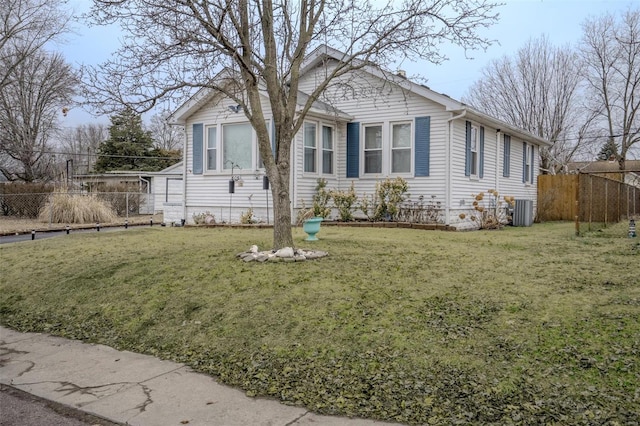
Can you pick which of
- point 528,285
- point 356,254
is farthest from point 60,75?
point 528,285

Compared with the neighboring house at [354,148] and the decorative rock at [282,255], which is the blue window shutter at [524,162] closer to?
the neighboring house at [354,148]

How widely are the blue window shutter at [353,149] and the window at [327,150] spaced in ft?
1.77

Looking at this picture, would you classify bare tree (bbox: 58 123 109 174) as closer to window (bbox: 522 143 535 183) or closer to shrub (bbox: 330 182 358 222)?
window (bbox: 522 143 535 183)

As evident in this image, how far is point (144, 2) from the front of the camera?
695 centimetres

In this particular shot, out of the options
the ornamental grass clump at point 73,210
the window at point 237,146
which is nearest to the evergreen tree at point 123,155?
the ornamental grass clump at point 73,210

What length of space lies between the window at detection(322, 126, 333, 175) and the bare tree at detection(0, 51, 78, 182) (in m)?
23.3

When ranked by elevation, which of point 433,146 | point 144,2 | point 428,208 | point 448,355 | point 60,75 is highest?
point 60,75

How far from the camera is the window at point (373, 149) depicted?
14852 mm

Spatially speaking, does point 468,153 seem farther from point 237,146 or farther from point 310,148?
point 237,146

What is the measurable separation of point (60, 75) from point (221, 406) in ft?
113

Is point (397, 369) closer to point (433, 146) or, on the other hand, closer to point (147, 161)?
point (433, 146)

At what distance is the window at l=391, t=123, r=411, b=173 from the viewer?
566 inches

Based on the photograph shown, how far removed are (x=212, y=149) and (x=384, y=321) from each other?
38.8ft

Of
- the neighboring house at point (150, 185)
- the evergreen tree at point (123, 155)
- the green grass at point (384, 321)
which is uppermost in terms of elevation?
the evergreen tree at point (123, 155)
